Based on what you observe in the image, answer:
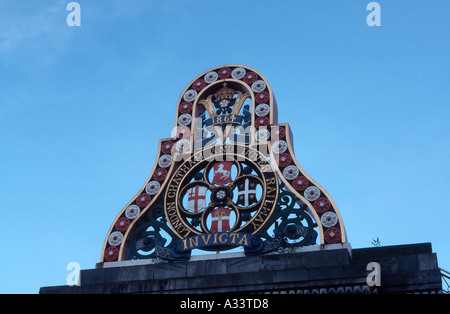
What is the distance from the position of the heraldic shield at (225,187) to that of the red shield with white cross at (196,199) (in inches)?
1.6

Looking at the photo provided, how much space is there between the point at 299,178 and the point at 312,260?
3992mm

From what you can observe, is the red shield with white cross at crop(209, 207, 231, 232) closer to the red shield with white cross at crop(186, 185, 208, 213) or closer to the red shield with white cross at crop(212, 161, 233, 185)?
the red shield with white cross at crop(186, 185, 208, 213)

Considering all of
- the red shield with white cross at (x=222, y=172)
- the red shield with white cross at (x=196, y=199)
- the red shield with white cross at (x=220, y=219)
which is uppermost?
the red shield with white cross at (x=222, y=172)

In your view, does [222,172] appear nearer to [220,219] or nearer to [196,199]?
[196,199]

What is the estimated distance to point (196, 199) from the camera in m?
32.2

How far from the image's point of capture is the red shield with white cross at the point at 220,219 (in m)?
31.1

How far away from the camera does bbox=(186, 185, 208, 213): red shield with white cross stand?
32.1m

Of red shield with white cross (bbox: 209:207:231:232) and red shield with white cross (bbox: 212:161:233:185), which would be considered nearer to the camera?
red shield with white cross (bbox: 209:207:231:232)

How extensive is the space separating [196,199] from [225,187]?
1312 millimetres

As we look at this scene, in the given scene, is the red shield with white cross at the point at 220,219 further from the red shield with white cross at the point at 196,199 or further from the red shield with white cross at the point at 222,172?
the red shield with white cross at the point at 222,172

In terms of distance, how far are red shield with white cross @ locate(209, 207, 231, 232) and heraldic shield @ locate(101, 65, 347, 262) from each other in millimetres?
41

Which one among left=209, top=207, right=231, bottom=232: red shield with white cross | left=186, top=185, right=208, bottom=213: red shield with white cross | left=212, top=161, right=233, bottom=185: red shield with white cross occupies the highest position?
left=212, top=161, right=233, bottom=185: red shield with white cross

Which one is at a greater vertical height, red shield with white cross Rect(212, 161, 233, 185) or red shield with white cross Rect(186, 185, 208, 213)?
red shield with white cross Rect(212, 161, 233, 185)
